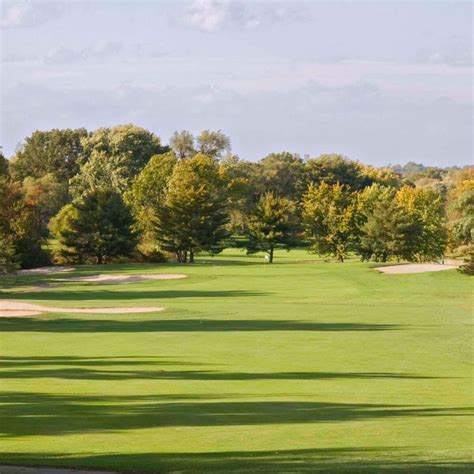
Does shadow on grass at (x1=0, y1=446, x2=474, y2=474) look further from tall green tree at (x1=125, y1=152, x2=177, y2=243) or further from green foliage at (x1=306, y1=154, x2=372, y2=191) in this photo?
green foliage at (x1=306, y1=154, x2=372, y2=191)

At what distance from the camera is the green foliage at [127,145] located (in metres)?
129

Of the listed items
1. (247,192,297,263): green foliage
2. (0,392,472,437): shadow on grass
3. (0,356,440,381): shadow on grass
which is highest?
(247,192,297,263): green foliage

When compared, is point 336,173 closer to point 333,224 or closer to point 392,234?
point 333,224

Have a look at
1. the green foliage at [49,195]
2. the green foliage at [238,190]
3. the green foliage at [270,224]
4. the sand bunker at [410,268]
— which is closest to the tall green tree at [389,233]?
the green foliage at [270,224]

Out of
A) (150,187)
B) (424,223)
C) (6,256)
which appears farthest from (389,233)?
(6,256)

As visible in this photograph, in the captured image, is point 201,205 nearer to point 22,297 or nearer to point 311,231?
point 311,231

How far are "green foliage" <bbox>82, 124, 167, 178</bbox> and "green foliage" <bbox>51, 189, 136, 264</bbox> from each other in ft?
140

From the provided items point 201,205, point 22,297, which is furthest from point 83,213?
point 22,297

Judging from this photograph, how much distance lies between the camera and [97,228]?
273 feet

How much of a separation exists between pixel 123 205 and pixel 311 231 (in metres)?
15.3

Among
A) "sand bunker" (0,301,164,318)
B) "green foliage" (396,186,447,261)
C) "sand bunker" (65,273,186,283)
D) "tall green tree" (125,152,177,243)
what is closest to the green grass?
"sand bunker" (0,301,164,318)

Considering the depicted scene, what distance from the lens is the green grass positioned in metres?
16.5

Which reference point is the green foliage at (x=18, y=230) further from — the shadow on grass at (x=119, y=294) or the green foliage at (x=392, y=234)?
the green foliage at (x=392, y=234)

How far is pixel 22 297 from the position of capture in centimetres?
5559
